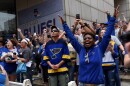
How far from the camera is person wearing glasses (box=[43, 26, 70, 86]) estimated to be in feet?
21.0

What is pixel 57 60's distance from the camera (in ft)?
21.0

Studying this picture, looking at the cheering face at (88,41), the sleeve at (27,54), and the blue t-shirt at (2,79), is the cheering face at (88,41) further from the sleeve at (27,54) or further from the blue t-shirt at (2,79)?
the sleeve at (27,54)

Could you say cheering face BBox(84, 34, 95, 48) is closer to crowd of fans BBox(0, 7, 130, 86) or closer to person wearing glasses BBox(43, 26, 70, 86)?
crowd of fans BBox(0, 7, 130, 86)

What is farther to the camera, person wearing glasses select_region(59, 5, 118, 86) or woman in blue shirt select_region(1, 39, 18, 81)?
woman in blue shirt select_region(1, 39, 18, 81)

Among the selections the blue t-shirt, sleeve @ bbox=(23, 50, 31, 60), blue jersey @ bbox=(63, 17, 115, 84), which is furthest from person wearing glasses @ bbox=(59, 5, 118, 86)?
sleeve @ bbox=(23, 50, 31, 60)

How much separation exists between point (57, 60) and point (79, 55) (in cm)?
148

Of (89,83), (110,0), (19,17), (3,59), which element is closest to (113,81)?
(89,83)

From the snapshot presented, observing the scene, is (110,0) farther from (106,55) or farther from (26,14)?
(106,55)

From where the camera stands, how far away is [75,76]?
850 centimetres

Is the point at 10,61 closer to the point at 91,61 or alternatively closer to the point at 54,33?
the point at 54,33

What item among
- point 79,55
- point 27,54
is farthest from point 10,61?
point 79,55

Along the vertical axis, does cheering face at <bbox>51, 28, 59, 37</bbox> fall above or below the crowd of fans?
above

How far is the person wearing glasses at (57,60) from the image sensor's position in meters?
6.39

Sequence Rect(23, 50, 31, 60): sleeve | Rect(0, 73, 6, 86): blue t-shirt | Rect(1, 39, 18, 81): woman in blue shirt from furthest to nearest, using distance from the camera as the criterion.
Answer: Rect(1, 39, 18, 81): woman in blue shirt → Rect(23, 50, 31, 60): sleeve → Rect(0, 73, 6, 86): blue t-shirt
